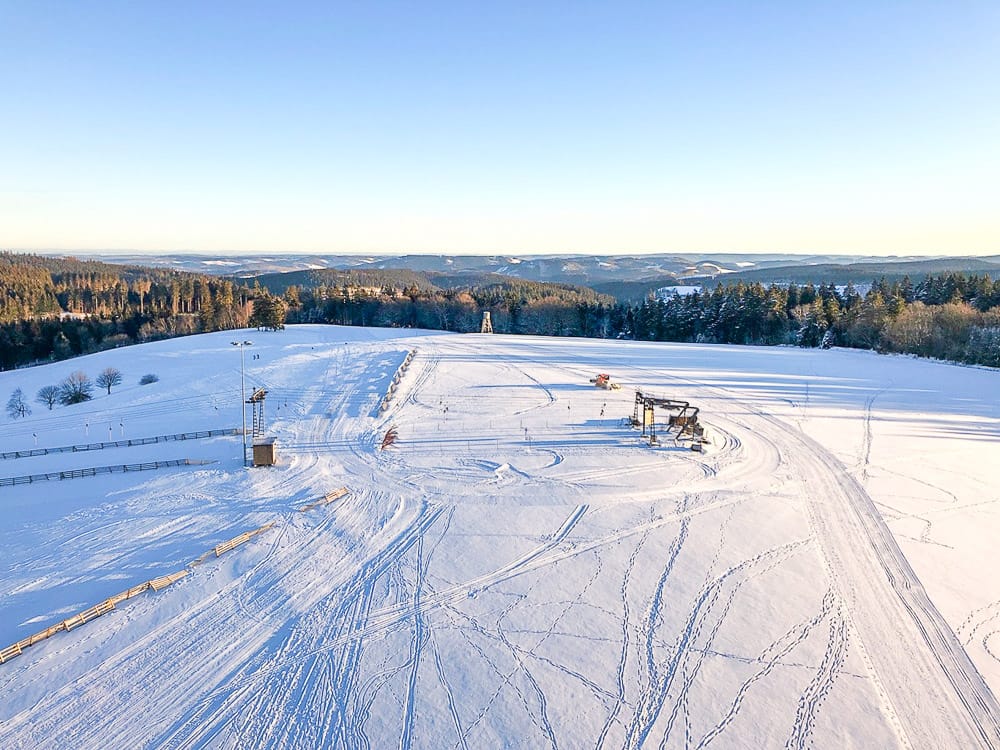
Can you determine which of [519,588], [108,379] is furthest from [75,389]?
[519,588]

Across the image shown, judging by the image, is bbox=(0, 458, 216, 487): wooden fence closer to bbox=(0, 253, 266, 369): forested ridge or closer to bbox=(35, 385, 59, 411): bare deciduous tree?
bbox=(35, 385, 59, 411): bare deciduous tree

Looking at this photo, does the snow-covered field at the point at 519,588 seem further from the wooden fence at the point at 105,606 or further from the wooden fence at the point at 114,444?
the wooden fence at the point at 114,444

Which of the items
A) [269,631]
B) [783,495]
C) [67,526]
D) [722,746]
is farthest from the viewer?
[783,495]

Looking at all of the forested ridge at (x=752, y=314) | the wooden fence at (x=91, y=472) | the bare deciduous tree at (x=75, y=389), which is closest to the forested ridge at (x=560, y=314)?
the forested ridge at (x=752, y=314)

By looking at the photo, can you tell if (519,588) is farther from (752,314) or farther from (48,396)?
(752,314)

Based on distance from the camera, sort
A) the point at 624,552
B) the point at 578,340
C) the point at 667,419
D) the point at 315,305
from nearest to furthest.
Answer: the point at 624,552 < the point at 667,419 < the point at 578,340 < the point at 315,305

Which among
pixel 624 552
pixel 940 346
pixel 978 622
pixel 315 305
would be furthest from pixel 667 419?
pixel 315 305

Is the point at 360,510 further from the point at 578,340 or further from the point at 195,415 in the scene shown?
the point at 578,340
